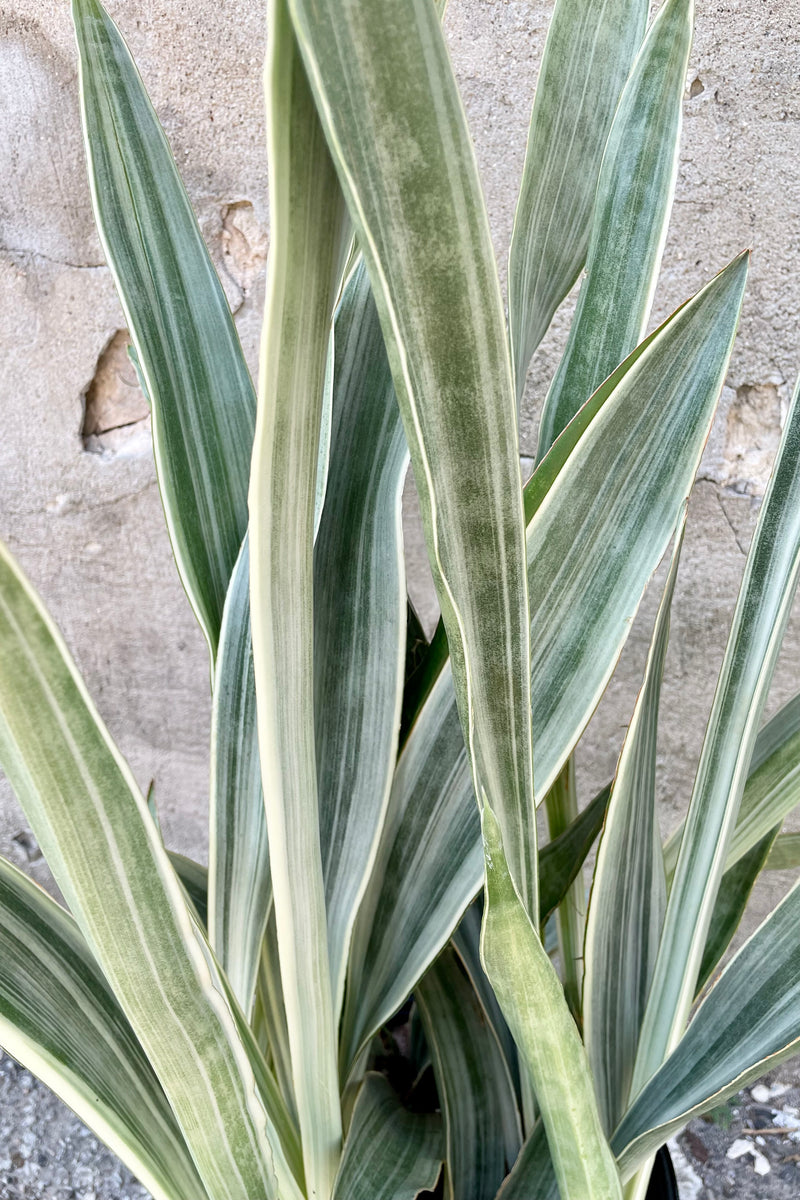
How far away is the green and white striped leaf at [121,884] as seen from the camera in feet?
0.79

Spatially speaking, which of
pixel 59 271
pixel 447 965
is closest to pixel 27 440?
pixel 59 271

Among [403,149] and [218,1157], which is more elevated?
[403,149]

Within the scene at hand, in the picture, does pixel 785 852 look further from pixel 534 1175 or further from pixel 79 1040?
pixel 79 1040

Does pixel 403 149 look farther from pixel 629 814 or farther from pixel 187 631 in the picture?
pixel 187 631

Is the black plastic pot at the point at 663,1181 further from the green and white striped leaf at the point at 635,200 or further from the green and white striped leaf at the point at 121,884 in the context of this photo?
the green and white striped leaf at the point at 635,200

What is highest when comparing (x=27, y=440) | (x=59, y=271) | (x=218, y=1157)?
(x=59, y=271)

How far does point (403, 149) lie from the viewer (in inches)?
8.1

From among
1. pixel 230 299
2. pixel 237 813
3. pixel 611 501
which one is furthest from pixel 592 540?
pixel 230 299

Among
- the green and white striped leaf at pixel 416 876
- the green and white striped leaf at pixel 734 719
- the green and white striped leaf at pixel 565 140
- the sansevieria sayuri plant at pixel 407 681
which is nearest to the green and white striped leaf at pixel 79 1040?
the sansevieria sayuri plant at pixel 407 681

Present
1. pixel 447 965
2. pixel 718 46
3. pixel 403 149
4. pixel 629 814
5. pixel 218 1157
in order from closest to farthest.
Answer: pixel 403 149 → pixel 218 1157 → pixel 629 814 → pixel 447 965 → pixel 718 46

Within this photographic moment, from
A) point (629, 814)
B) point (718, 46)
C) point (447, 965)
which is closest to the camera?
point (629, 814)

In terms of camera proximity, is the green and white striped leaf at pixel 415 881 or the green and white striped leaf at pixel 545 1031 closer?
the green and white striped leaf at pixel 545 1031

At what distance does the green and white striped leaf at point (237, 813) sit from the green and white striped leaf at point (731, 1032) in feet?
0.67

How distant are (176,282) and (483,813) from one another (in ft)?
1.10
